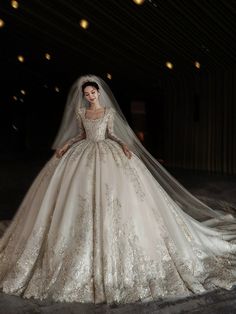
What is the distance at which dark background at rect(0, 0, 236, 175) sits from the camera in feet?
18.2

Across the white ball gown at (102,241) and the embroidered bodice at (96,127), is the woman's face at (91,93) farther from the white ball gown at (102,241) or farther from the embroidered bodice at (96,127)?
the white ball gown at (102,241)

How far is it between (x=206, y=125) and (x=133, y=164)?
21.6 ft

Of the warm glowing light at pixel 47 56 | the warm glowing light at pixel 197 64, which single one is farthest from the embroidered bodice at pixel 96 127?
the warm glowing light at pixel 47 56

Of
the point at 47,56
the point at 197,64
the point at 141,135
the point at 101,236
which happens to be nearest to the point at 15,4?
the point at 47,56

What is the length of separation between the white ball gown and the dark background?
3246 mm

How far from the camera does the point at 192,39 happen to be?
6387 millimetres

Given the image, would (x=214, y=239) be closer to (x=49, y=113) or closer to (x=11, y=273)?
(x=11, y=273)

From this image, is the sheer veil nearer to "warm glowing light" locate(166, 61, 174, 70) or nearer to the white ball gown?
the white ball gown

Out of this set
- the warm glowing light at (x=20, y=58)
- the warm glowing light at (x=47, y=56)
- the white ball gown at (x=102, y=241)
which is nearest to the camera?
the white ball gown at (x=102, y=241)

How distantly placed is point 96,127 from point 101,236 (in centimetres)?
86

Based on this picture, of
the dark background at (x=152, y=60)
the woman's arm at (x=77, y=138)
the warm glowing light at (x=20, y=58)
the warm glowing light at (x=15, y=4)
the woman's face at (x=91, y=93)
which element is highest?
the warm glowing light at (x=20, y=58)

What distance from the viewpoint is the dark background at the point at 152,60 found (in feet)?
18.2

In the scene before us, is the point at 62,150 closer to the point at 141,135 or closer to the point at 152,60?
the point at 152,60

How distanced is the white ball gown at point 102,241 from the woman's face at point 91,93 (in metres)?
0.31
